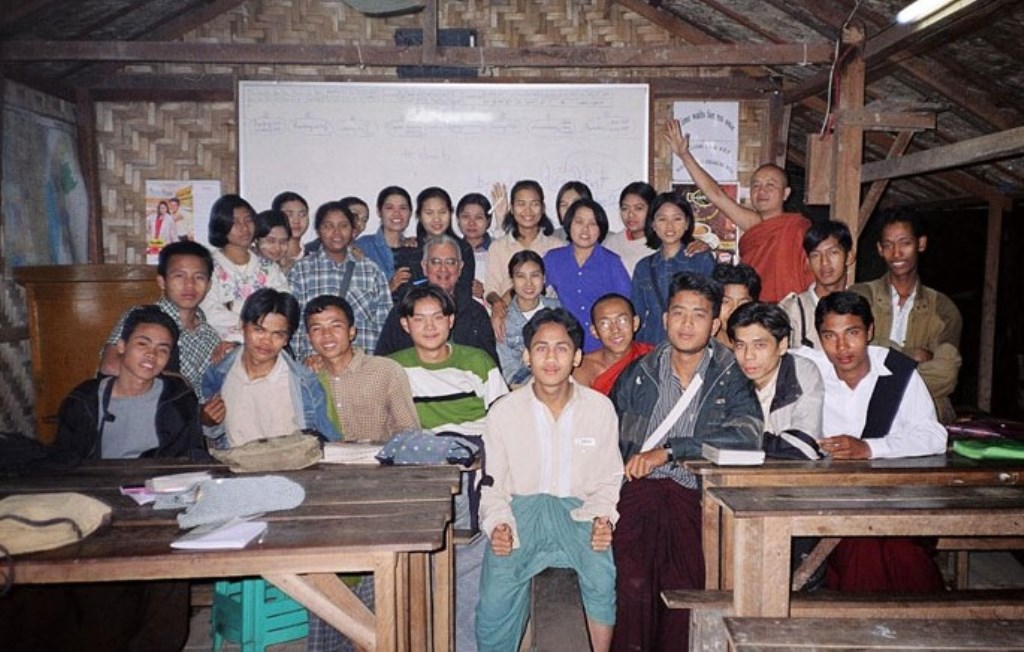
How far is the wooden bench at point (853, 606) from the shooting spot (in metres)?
2.38

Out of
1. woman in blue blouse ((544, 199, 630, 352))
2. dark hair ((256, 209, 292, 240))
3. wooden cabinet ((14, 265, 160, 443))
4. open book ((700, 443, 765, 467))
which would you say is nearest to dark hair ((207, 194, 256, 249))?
dark hair ((256, 209, 292, 240))

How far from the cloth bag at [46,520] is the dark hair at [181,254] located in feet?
6.39

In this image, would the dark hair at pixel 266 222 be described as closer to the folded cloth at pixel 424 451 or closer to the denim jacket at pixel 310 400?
the denim jacket at pixel 310 400

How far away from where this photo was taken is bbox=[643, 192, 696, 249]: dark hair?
13.1ft

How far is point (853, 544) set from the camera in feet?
9.16

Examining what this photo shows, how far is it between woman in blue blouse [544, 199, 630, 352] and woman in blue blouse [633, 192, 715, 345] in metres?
0.16

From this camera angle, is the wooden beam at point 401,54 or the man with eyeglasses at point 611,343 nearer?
the man with eyeglasses at point 611,343

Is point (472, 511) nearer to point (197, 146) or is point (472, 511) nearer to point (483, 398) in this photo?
point (483, 398)

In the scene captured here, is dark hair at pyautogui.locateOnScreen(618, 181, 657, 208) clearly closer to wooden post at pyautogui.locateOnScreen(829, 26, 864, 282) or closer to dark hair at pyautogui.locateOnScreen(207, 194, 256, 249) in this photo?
wooden post at pyautogui.locateOnScreen(829, 26, 864, 282)

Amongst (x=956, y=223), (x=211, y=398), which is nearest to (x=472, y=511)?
(x=211, y=398)

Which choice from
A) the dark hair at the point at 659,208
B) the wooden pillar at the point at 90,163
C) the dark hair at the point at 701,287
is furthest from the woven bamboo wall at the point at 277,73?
the dark hair at the point at 701,287

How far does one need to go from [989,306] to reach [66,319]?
27.0 feet

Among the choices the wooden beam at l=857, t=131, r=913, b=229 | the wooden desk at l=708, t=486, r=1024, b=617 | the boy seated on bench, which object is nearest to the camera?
the wooden desk at l=708, t=486, r=1024, b=617

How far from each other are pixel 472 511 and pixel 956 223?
6837mm
